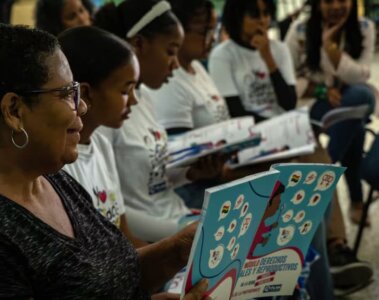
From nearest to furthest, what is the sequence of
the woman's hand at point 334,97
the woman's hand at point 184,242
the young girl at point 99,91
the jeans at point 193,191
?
the woman's hand at point 184,242 < the young girl at point 99,91 < the jeans at point 193,191 < the woman's hand at point 334,97

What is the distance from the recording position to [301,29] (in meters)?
2.84

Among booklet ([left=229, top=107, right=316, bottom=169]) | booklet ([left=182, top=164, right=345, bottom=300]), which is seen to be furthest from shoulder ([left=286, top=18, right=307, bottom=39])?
booklet ([left=182, top=164, right=345, bottom=300])

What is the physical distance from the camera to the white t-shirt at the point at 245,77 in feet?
7.62

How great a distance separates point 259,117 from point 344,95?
563 mm

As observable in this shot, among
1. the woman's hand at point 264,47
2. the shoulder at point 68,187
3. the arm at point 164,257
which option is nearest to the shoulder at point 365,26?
the woman's hand at point 264,47

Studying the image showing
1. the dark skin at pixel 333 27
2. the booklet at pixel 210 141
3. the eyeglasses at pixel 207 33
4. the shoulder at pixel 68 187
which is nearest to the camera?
the shoulder at pixel 68 187

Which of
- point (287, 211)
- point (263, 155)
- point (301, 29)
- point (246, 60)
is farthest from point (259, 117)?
point (287, 211)

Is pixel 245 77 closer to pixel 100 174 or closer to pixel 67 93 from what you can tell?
pixel 100 174

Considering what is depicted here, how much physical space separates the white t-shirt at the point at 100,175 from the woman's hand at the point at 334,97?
1.52m

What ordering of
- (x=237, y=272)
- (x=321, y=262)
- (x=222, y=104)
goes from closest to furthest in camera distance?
1. (x=237, y=272)
2. (x=321, y=262)
3. (x=222, y=104)

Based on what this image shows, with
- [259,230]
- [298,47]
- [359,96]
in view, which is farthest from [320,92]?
[259,230]

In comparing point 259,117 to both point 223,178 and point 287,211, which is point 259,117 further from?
point 287,211

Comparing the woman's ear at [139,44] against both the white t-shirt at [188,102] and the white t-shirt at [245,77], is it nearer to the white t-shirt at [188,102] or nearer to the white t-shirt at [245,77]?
the white t-shirt at [188,102]

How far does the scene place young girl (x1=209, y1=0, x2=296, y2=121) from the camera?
7.64ft
